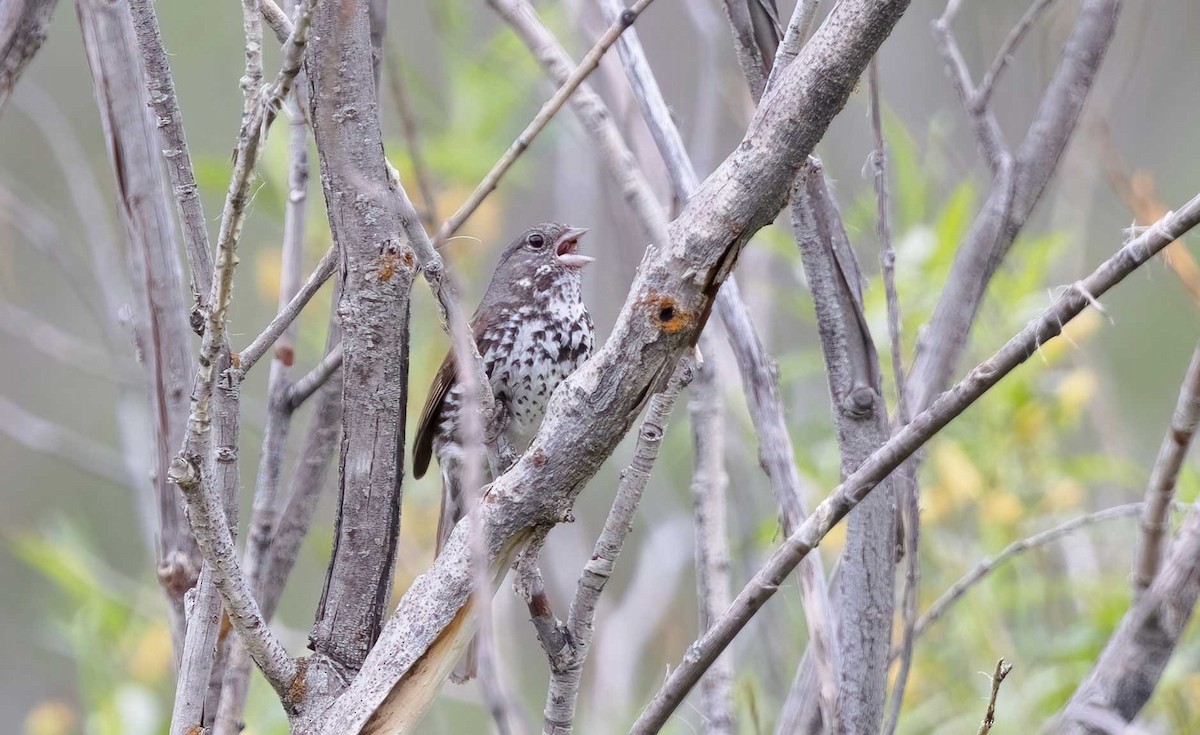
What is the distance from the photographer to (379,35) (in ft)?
→ 5.90

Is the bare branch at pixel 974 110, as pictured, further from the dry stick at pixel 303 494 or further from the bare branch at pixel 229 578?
the bare branch at pixel 229 578

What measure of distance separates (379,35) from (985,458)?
1915mm

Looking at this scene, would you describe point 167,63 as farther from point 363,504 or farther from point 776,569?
point 776,569

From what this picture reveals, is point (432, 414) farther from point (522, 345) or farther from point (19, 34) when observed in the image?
point (19, 34)

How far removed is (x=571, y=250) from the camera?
3.53 metres

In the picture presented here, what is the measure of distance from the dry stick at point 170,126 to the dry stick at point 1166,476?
3.76 ft

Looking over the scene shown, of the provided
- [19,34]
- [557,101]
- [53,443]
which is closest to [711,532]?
[557,101]

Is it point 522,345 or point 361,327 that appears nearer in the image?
point 361,327

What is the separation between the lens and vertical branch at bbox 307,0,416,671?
4.79 ft

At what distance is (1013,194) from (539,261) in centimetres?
168

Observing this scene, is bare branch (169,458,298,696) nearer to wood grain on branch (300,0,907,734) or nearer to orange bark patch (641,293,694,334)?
wood grain on branch (300,0,907,734)

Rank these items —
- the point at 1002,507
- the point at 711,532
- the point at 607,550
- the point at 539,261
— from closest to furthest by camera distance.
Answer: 1. the point at 607,550
2. the point at 711,532
3. the point at 1002,507
4. the point at 539,261

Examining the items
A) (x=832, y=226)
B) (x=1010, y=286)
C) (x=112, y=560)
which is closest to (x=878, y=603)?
(x=832, y=226)

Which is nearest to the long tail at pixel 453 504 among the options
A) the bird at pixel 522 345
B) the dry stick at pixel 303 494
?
the bird at pixel 522 345
